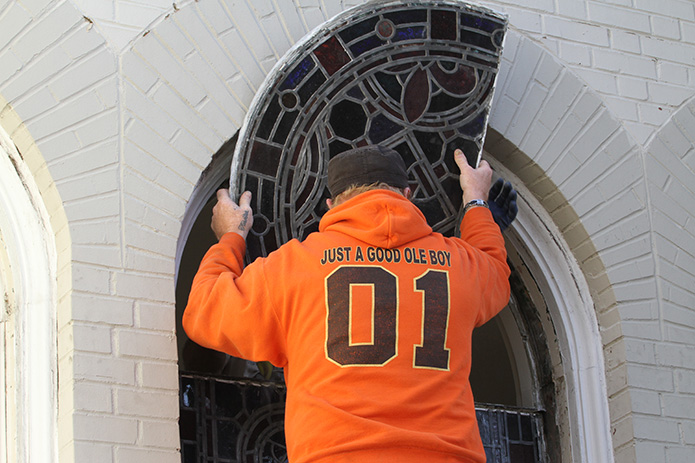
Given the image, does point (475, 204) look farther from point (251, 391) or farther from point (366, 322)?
point (251, 391)

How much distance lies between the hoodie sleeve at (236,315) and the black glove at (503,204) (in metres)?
1.00

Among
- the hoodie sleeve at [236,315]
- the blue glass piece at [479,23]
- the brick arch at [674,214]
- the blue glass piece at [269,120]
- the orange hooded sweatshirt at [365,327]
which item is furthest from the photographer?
the brick arch at [674,214]

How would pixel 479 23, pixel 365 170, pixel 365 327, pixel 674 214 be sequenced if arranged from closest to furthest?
pixel 365 327 < pixel 365 170 < pixel 479 23 < pixel 674 214

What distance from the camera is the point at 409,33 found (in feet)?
12.3

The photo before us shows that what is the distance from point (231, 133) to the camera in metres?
3.62

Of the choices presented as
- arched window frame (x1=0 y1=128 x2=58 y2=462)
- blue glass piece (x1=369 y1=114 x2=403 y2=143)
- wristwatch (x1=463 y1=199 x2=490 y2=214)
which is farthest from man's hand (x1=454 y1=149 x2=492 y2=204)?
arched window frame (x1=0 y1=128 x2=58 y2=462)

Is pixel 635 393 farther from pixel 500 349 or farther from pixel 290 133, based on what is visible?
pixel 500 349

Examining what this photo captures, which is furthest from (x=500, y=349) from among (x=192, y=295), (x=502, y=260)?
(x=192, y=295)

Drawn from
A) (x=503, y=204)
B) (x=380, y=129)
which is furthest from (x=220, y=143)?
(x=503, y=204)

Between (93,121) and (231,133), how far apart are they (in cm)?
48

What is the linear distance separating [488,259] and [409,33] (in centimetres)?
99

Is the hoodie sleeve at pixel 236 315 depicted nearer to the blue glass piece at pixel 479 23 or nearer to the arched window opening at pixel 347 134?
the arched window opening at pixel 347 134

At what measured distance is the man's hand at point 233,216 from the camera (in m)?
3.40

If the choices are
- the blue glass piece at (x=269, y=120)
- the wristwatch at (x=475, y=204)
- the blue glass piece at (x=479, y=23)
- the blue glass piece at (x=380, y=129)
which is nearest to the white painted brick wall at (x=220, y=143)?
the blue glass piece at (x=269, y=120)
